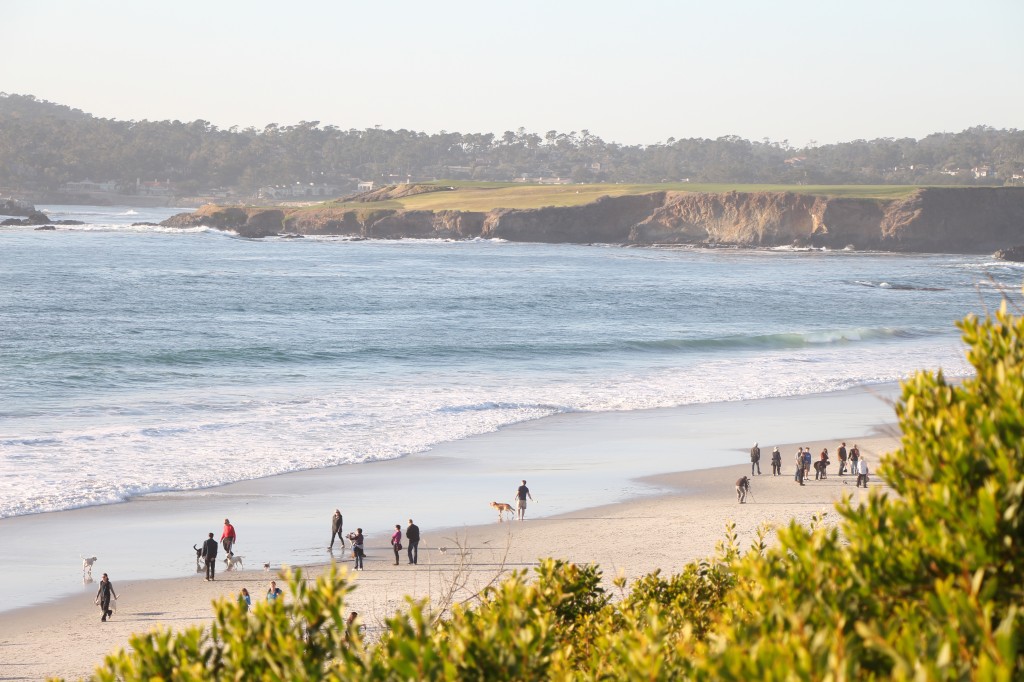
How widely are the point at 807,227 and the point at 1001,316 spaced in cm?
11072

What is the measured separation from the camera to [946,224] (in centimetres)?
10794

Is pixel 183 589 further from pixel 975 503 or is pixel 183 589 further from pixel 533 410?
pixel 533 410

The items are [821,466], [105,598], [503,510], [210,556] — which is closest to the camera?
[105,598]

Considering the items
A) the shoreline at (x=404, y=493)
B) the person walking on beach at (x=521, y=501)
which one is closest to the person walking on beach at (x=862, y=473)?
the shoreline at (x=404, y=493)

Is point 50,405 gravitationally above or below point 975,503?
below

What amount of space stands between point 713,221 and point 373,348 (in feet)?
255

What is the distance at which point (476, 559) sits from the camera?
59.1 feet

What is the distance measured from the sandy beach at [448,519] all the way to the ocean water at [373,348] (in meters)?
1.83

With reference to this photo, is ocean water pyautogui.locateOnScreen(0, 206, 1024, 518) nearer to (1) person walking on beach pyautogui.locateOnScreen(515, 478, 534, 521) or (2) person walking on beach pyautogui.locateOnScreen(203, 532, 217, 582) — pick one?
(2) person walking on beach pyautogui.locateOnScreen(203, 532, 217, 582)

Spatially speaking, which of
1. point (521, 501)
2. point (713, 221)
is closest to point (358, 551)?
point (521, 501)

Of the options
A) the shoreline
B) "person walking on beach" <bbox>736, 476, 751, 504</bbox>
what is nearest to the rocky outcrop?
the shoreline

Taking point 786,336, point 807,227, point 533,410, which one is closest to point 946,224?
point 807,227

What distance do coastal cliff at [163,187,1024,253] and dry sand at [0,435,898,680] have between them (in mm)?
90007

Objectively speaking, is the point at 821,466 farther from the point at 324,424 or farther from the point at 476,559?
the point at 324,424
